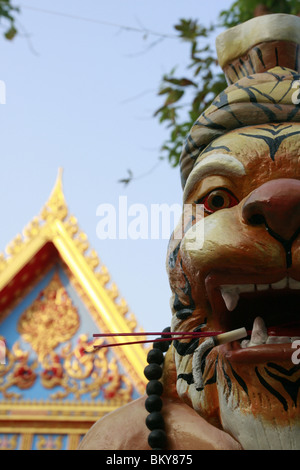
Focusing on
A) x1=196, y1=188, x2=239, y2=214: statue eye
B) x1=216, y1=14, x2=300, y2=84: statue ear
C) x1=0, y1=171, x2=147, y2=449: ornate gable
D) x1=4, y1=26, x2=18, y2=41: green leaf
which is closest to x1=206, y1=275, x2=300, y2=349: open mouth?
x1=196, y1=188, x2=239, y2=214: statue eye

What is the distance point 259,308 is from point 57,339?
3215 millimetres

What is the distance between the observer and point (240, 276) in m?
1.21

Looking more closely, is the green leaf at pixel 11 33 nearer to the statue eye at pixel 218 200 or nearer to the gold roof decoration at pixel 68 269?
the statue eye at pixel 218 200

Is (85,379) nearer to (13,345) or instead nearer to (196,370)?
(13,345)

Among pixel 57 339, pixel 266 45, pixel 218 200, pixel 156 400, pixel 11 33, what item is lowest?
pixel 156 400

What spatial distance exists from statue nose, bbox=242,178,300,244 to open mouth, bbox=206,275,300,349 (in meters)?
0.11

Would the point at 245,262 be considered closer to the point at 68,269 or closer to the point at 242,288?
the point at 242,288

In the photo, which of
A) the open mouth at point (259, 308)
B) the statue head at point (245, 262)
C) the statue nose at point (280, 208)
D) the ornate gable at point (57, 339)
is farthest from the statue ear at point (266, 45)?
the ornate gable at point (57, 339)

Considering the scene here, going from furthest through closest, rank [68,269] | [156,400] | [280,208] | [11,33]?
[68,269]
[11,33]
[156,400]
[280,208]

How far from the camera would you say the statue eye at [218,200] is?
139cm

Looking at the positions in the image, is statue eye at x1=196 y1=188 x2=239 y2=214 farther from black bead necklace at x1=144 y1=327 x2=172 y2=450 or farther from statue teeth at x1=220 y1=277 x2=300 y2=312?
black bead necklace at x1=144 y1=327 x2=172 y2=450

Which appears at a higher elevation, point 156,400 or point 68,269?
point 68,269

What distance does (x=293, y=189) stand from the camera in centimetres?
119

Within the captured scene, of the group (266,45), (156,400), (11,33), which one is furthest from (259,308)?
(11,33)
